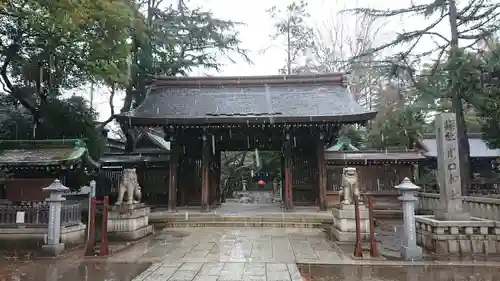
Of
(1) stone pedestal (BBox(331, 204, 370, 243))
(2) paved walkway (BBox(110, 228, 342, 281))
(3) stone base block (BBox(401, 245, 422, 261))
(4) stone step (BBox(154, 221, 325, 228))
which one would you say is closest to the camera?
(2) paved walkway (BBox(110, 228, 342, 281))

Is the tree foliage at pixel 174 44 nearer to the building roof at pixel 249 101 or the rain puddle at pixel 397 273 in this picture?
the building roof at pixel 249 101

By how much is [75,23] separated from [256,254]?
7.22 meters

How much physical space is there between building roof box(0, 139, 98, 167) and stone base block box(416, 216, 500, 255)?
10455 mm

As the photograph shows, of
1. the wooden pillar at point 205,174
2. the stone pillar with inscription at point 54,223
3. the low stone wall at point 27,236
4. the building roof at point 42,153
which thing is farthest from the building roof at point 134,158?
the stone pillar with inscription at point 54,223

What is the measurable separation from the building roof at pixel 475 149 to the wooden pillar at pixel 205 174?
12322 mm

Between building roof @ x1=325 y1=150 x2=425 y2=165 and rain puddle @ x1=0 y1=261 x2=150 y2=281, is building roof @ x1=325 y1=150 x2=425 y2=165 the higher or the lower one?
the higher one

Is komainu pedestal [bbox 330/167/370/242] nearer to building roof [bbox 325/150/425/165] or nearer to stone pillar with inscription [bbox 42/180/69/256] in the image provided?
building roof [bbox 325/150/425/165]

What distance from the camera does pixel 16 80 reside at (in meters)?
15.2

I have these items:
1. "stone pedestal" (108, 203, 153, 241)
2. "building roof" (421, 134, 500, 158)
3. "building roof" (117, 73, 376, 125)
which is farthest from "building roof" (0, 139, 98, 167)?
"building roof" (421, 134, 500, 158)

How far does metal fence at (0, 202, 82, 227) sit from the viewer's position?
9609 millimetres

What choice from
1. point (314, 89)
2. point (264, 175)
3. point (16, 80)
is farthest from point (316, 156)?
point (264, 175)

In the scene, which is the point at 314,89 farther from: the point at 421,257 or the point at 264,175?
the point at 264,175

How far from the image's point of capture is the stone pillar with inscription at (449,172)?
27.0ft

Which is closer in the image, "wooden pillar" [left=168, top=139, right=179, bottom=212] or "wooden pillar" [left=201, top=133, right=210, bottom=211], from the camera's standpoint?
"wooden pillar" [left=201, top=133, right=210, bottom=211]
